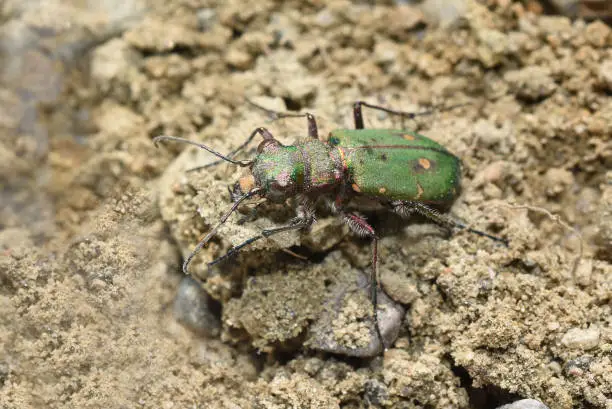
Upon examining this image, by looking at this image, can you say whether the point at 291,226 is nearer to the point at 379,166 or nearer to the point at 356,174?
the point at 356,174

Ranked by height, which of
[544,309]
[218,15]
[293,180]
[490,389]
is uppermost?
[218,15]

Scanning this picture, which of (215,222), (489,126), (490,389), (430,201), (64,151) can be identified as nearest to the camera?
(490,389)

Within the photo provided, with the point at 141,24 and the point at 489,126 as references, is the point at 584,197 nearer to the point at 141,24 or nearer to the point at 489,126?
the point at 489,126

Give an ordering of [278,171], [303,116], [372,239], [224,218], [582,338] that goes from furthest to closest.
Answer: [303,116] → [372,239] → [278,171] → [224,218] → [582,338]

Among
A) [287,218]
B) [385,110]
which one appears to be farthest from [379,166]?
[287,218]

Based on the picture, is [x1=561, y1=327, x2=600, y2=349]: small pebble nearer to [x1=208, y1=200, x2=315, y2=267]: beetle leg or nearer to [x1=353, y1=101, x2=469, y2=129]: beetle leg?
[x1=208, y1=200, x2=315, y2=267]: beetle leg

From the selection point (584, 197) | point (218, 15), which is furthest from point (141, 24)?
point (584, 197)
